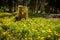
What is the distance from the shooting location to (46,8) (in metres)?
16.8

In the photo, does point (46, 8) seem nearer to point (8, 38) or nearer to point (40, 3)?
point (40, 3)

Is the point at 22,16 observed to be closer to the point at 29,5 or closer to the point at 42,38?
the point at 42,38

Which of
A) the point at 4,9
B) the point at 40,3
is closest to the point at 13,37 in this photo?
the point at 4,9

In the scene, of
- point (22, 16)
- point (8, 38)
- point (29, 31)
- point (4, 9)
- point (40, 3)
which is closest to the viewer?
point (8, 38)

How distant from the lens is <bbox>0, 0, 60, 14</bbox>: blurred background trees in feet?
52.2

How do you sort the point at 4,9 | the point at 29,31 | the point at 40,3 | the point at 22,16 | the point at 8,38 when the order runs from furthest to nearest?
the point at 40,3 → the point at 4,9 → the point at 22,16 → the point at 29,31 → the point at 8,38

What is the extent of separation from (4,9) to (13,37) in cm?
867

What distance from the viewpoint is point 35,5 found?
1631 cm

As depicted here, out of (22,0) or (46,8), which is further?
(46,8)

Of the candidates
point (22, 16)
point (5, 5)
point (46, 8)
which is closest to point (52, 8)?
point (46, 8)

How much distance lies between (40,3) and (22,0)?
1.64 m

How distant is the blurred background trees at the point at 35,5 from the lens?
15.9 metres

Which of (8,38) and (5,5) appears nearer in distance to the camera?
(8,38)

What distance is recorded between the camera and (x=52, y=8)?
16844mm
